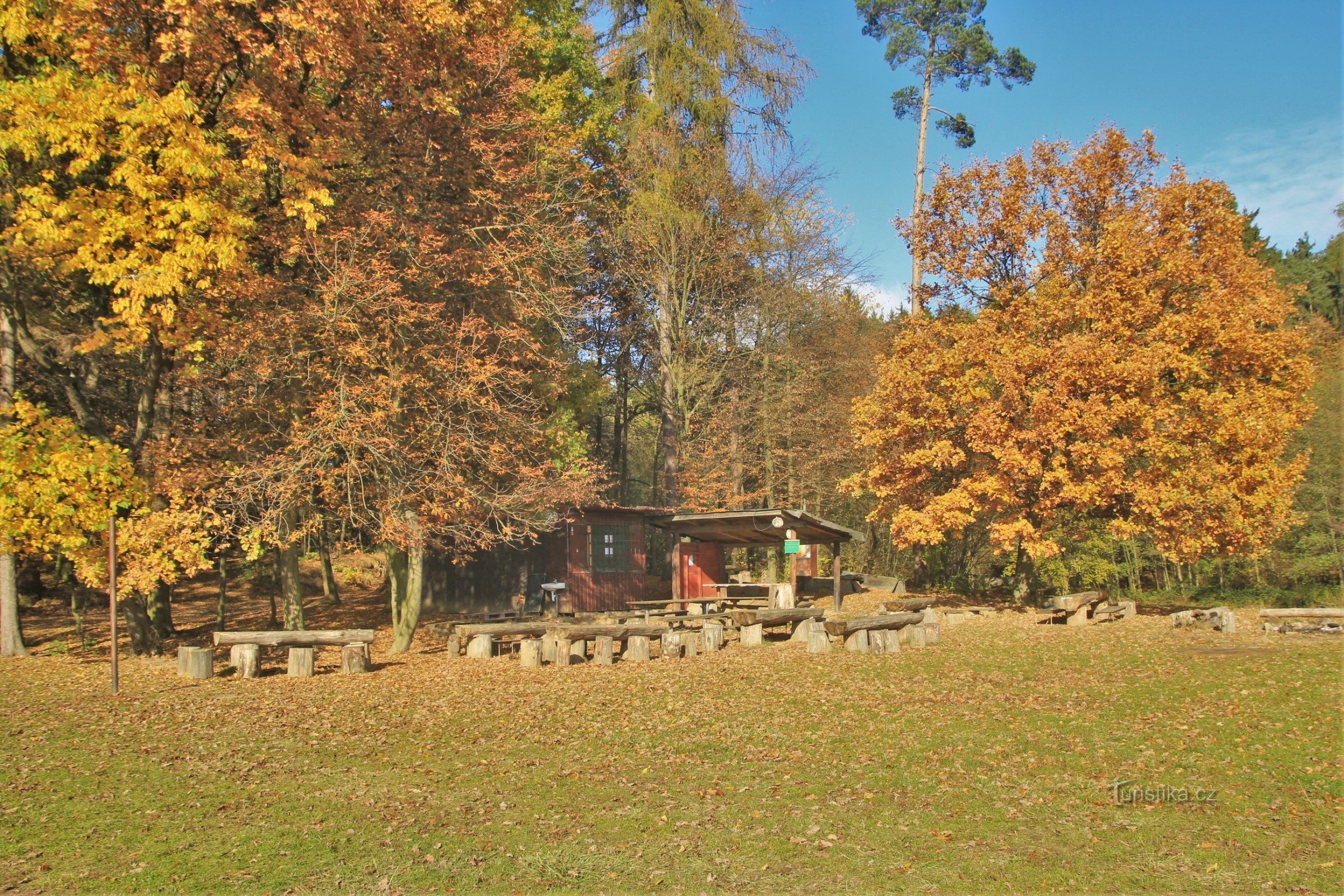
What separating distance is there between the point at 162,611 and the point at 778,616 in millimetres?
12360

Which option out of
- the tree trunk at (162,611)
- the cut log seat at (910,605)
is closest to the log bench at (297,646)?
the tree trunk at (162,611)

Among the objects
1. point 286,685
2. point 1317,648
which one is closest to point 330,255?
point 286,685

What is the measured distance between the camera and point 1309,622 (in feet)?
54.2

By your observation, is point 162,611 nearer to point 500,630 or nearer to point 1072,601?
point 500,630

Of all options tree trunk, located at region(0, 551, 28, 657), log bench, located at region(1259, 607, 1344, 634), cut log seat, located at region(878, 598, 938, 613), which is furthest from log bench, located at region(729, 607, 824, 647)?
tree trunk, located at region(0, 551, 28, 657)

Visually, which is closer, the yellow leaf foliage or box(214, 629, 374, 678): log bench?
the yellow leaf foliage

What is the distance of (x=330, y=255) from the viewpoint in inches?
617

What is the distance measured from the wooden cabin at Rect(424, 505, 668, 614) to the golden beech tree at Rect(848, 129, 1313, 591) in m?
6.98

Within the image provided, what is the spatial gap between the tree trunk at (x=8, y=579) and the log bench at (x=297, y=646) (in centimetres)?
456

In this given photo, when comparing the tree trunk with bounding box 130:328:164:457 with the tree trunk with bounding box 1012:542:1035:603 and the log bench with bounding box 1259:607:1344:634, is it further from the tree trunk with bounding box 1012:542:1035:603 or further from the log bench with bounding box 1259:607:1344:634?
the log bench with bounding box 1259:607:1344:634

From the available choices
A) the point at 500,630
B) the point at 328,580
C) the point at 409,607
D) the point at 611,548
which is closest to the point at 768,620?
the point at 500,630

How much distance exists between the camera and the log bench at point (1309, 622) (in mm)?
15898

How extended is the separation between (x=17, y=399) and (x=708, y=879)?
1303cm

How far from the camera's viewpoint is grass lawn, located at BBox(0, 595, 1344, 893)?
→ 588 cm
